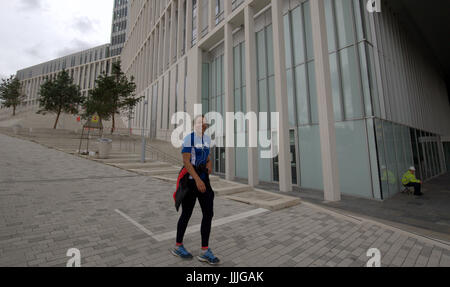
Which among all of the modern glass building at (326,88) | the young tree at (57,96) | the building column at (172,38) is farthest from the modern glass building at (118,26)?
the modern glass building at (326,88)

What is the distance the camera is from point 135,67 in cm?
3534

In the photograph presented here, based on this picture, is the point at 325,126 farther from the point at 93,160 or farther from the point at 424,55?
the point at 424,55

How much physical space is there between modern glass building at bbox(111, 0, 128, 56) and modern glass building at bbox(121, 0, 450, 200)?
180 feet

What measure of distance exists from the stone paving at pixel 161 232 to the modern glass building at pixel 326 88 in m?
3.89

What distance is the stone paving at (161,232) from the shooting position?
2.66 m

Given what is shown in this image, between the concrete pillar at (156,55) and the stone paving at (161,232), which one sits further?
the concrete pillar at (156,55)

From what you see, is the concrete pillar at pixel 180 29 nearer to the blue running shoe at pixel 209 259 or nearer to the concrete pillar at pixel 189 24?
the concrete pillar at pixel 189 24

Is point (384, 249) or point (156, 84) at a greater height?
point (156, 84)

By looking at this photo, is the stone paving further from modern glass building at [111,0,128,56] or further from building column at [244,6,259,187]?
modern glass building at [111,0,128,56]

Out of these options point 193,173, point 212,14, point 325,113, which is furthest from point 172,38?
point 193,173

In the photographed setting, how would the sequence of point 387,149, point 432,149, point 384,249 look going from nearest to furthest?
point 384,249 → point 387,149 → point 432,149
